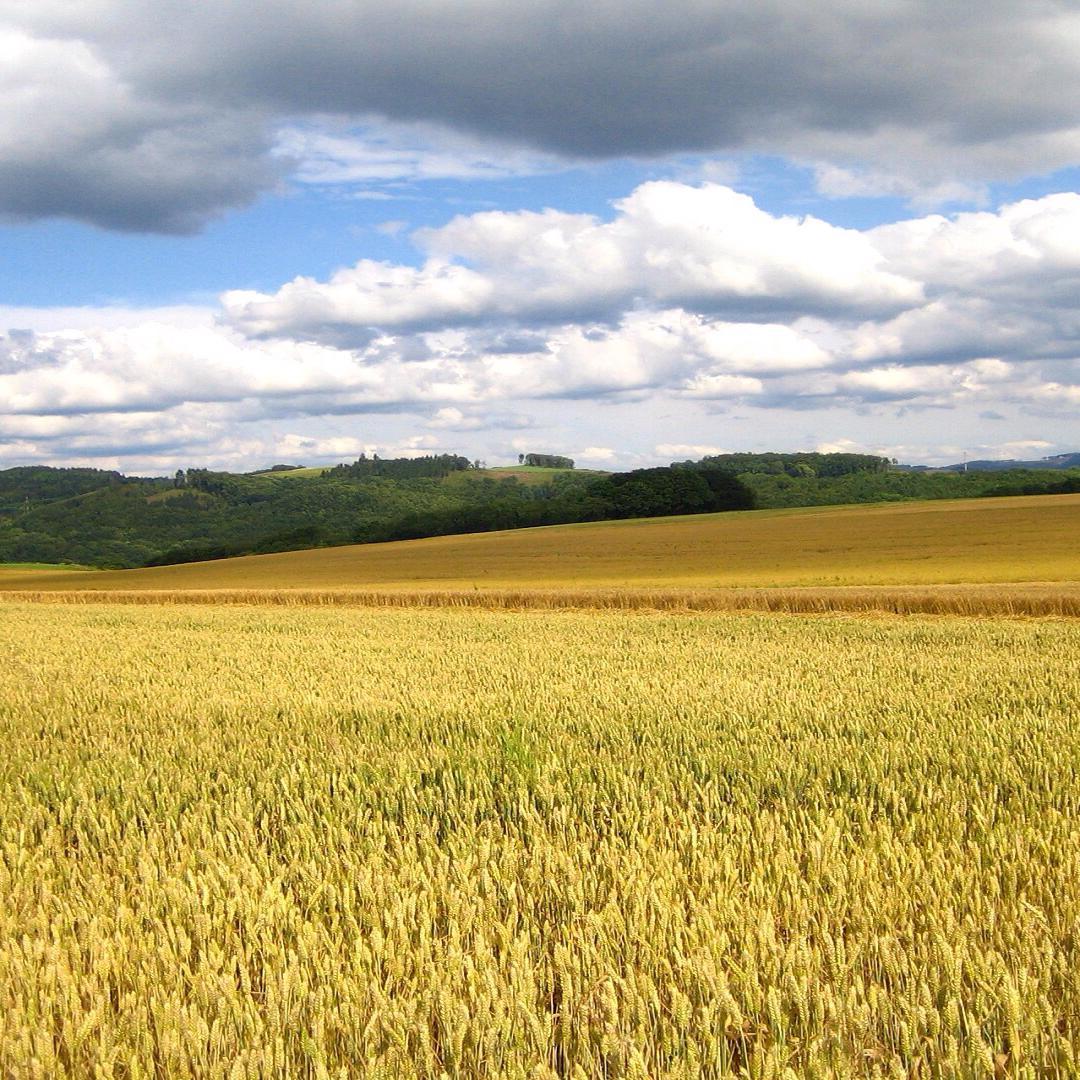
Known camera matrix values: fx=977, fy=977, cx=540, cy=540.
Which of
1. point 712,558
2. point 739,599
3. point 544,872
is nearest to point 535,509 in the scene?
point 712,558

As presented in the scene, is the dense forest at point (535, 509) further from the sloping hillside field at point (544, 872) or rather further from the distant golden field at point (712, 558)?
the sloping hillside field at point (544, 872)

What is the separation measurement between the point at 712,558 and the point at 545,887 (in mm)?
43842

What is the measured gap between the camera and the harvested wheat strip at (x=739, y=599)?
2389 cm

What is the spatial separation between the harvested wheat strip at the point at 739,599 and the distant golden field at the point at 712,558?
150 inches

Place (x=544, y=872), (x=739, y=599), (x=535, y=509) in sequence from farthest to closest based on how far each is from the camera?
(x=535, y=509) < (x=739, y=599) < (x=544, y=872)

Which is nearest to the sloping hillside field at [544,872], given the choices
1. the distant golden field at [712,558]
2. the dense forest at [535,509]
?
the distant golden field at [712,558]

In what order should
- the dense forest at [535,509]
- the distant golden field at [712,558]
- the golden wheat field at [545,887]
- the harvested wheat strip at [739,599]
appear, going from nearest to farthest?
the golden wheat field at [545,887] → the harvested wheat strip at [739,599] → the distant golden field at [712,558] → the dense forest at [535,509]

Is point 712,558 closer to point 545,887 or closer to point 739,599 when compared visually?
point 739,599

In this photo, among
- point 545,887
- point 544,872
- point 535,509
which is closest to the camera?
point 545,887

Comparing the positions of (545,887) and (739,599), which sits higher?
(545,887)

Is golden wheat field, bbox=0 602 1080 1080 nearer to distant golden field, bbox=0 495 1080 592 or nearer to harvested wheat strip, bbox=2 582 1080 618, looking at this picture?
harvested wheat strip, bbox=2 582 1080 618

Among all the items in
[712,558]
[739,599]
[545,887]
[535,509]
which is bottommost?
[739,599]

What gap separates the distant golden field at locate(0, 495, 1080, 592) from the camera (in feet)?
123

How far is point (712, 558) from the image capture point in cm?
4744
